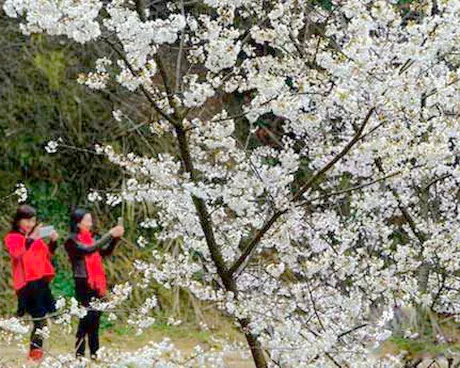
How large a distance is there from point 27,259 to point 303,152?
1936 mm

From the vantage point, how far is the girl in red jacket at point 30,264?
5.86 metres

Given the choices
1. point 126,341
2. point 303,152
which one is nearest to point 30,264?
point 303,152

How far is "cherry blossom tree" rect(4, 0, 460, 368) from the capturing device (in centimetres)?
312

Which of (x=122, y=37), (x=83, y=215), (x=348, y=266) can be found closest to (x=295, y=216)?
(x=348, y=266)

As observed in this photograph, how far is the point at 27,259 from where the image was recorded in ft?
19.4

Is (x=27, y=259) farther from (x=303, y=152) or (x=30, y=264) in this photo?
(x=303, y=152)

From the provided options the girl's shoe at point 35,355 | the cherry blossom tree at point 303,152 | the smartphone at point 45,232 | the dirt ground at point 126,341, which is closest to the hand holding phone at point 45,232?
the smartphone at point 45,232

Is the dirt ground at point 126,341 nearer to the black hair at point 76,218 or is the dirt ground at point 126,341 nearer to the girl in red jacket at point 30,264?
the girl in red jacket at point 30,264

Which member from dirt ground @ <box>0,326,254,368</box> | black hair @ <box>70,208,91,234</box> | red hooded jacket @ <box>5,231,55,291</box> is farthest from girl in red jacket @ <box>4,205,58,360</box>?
dirt ground @ <box>0,326,254,368</box>

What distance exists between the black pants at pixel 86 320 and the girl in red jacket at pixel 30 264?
266 mm

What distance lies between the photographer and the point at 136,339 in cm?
788

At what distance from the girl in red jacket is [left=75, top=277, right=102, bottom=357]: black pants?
266mm

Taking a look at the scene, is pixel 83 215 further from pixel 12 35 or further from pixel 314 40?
pixel 12 35

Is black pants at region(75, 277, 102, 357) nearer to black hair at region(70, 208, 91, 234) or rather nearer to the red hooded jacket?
black hair at region(70, 208, 91, 234)
